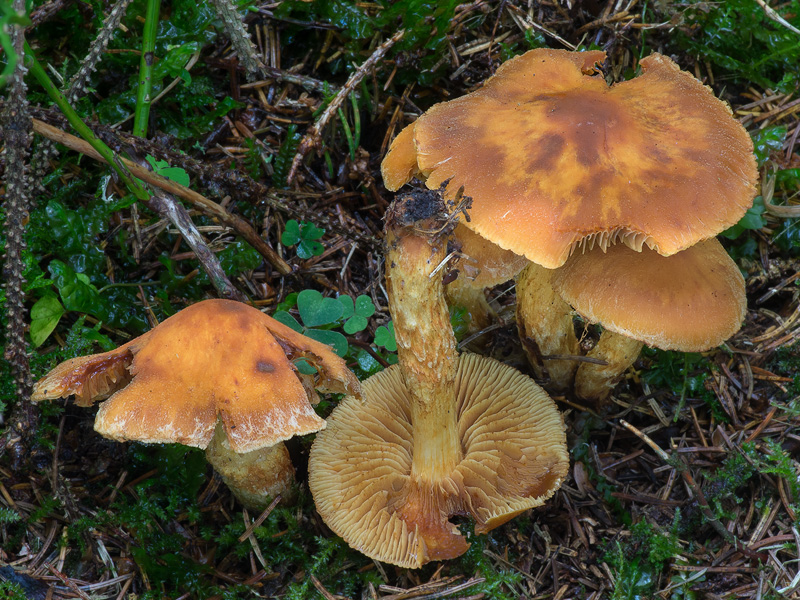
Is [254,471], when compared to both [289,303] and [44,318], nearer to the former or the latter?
[289,303]

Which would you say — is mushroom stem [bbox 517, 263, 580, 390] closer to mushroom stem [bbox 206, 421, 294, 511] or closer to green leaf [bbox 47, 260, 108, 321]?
mushroom stem [bbox 206, 421, 294, 511]

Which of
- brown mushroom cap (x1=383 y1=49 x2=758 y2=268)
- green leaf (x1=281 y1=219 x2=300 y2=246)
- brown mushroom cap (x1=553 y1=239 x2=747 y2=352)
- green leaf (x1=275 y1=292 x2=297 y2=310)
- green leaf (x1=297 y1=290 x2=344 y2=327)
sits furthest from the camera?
green leaf (x1=281 y1=219 x2=300 y2=246)

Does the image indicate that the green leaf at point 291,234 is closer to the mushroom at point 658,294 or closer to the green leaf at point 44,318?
the green leaf at point 44,318

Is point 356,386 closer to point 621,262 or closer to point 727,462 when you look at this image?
point 621,262

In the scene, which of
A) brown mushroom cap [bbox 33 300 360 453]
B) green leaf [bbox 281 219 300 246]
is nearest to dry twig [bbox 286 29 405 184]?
green leaf [bbox 281 219 300 246]

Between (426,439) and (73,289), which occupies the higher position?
(73,289)

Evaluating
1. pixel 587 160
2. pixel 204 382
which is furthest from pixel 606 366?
pixel 204 382
